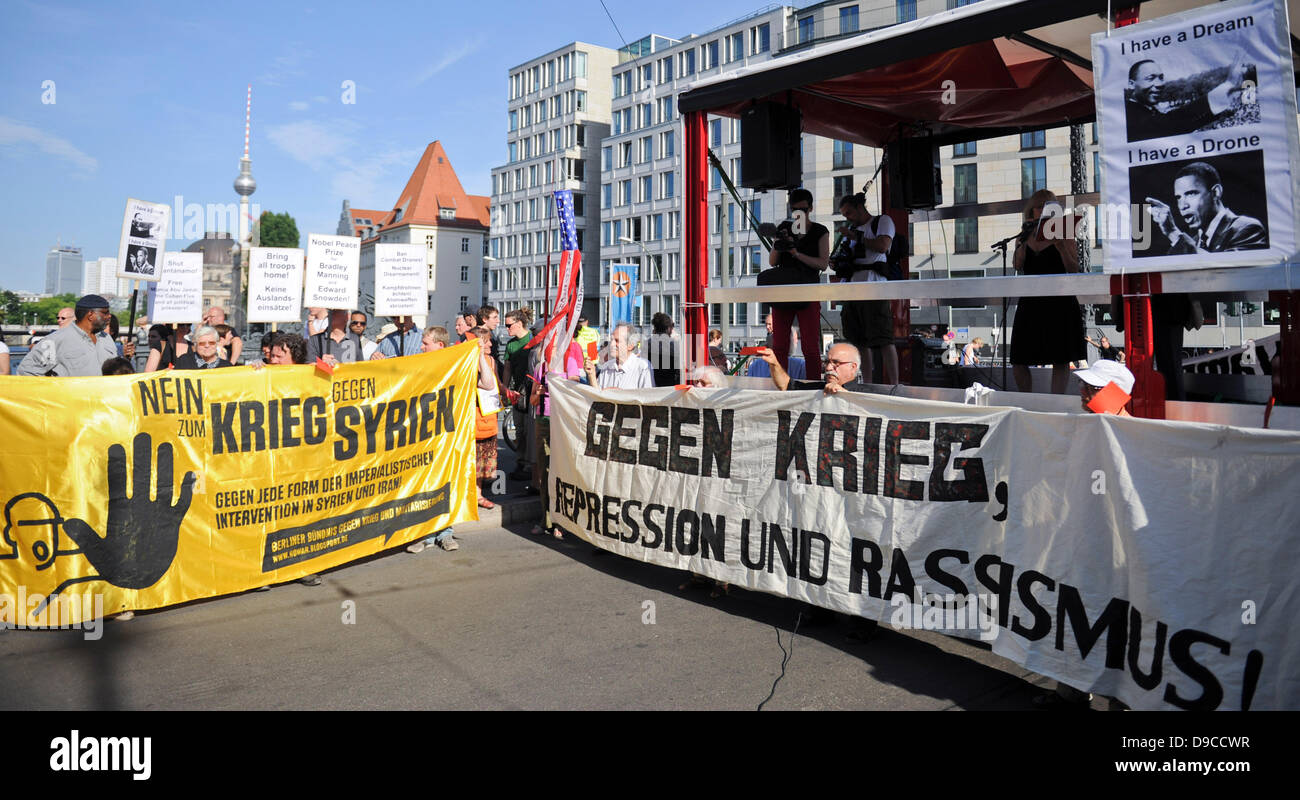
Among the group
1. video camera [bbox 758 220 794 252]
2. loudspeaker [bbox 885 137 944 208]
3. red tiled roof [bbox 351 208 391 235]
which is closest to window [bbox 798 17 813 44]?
loudspeaker [bbox 885 137 944 208]

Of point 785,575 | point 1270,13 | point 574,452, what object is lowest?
point 785,575

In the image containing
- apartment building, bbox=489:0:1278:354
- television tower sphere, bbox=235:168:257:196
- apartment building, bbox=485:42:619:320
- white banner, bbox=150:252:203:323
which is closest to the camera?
white banner, bbox=150:252:203:323

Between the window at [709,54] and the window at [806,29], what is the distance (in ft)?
26.9

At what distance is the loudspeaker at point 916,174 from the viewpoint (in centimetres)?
916

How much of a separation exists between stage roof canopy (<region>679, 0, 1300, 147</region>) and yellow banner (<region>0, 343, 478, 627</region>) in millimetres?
3719

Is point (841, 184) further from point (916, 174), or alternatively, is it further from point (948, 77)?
point (948, 77)

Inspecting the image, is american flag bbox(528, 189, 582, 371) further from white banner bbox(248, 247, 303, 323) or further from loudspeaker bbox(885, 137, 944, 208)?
loudspeaker bbox(885, 137, 944, 208)

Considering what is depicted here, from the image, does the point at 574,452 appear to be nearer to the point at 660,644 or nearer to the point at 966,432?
the point at 660,644

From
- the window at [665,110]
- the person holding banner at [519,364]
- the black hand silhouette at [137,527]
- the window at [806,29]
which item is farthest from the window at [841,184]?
the black hand silhouette at [137,527]

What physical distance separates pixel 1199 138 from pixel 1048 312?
2466 mm

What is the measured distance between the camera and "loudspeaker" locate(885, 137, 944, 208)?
916cm
